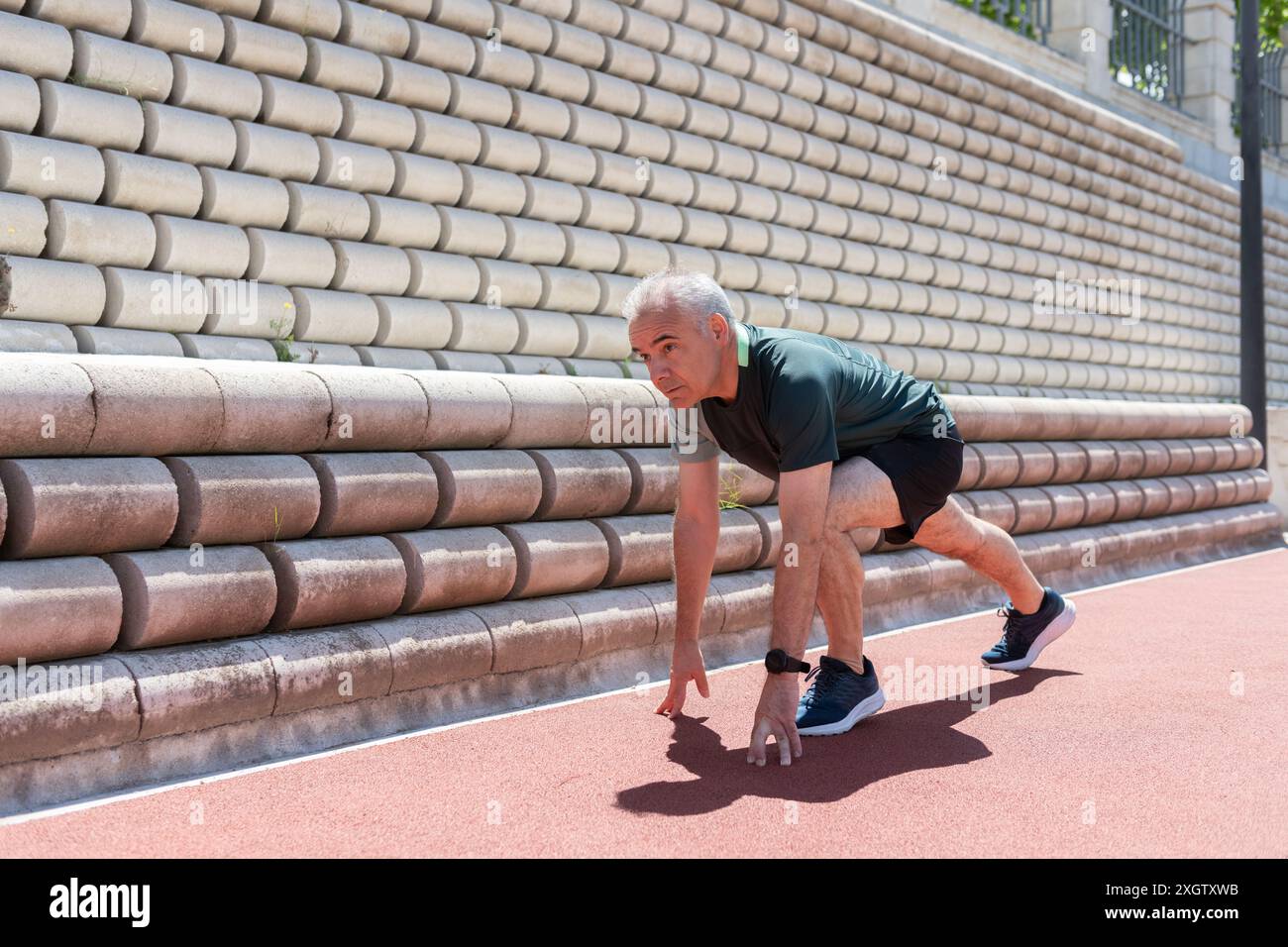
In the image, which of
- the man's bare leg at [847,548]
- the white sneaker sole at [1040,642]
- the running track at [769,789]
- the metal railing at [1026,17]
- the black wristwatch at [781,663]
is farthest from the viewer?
the metal railing at [1026,17]

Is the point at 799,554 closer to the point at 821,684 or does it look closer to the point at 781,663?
the point at 781,663

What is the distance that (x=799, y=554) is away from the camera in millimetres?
3227

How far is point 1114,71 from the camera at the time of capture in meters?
18.5

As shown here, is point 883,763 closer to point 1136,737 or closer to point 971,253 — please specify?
point 1136,737

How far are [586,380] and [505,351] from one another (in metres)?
3.05

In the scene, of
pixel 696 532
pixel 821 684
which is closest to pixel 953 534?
pixel 821 684

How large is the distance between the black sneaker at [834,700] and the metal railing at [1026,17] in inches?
528

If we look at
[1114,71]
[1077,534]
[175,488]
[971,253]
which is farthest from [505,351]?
[1114,71]

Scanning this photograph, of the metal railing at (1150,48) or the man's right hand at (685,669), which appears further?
the metal railing at (1150,48)

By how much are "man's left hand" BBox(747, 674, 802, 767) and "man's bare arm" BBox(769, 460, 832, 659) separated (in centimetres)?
9

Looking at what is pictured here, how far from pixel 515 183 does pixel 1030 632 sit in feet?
15.3

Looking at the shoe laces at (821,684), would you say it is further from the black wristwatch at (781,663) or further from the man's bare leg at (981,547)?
the man's bare leg at (981,547)

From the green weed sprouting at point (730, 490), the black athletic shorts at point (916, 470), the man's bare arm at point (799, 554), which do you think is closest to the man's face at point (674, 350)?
the man's bare arm at point (799, 554)

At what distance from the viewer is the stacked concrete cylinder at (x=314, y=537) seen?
2.93 m
